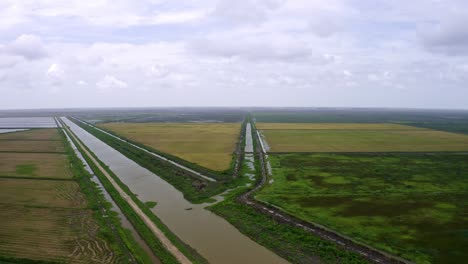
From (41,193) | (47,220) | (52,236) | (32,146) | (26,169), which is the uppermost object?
(32,146)

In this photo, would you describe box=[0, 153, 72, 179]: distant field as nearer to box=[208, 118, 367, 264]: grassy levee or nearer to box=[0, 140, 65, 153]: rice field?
box=[0, 140, 65, 153]: rice field

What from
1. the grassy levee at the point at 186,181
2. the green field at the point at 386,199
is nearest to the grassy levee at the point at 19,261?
the grassy levee at the point at 186,181

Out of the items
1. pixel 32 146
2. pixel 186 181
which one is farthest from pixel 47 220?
pixel 32 146

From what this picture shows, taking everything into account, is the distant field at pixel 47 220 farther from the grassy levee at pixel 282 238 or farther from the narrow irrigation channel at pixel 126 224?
the grassy levee at pixel 282 238

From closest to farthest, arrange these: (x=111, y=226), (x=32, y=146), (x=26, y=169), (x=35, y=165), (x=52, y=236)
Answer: (x=52, y=236) < (x=111, y=226) < (x=26, y=169) < (x=35, y=165) < (x=32, y=146)

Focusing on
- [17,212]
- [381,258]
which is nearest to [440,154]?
[381,258]

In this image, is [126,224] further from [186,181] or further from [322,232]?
[322,232]
